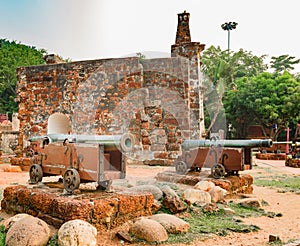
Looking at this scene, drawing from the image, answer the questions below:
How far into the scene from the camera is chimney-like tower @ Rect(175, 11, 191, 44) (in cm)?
1240

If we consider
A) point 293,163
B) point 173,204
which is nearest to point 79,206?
point 173,204

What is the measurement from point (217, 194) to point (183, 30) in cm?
792

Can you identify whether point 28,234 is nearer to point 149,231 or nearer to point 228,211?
point 149,231

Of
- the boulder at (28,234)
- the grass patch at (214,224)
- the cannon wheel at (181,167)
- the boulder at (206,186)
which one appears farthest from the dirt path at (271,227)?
the cannon wheel at (181,167)

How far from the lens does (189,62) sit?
12117 millimetres

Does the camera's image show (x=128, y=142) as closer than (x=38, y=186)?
Yes

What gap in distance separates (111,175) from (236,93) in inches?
901

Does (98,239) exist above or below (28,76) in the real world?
below

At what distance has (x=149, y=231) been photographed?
3875 mm

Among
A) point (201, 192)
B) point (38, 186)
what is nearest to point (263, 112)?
point (201, 192)

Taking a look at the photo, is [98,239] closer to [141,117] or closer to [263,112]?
[141,117]

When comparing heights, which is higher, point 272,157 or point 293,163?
point 293,163

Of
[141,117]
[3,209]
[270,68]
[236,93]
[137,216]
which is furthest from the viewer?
[270,68]

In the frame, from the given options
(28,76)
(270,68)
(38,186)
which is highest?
(270,68)
